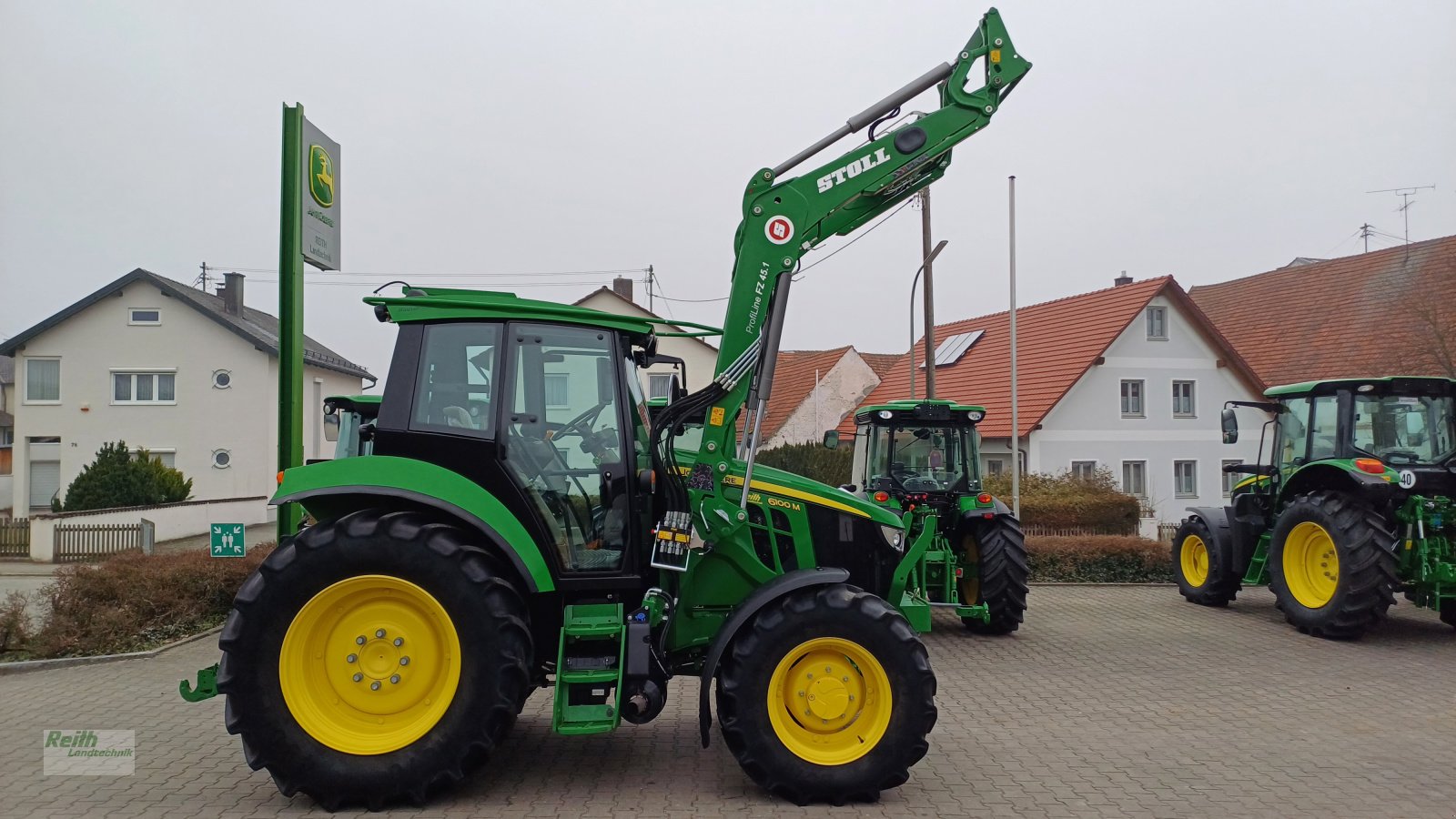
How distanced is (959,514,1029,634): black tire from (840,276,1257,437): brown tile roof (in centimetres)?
1354

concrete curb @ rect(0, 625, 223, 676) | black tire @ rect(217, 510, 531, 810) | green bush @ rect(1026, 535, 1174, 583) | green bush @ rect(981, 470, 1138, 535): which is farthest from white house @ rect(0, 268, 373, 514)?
black tire @ rect(217, 510, 531, 810)

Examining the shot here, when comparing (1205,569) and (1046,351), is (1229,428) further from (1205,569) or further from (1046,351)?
(1046,351)

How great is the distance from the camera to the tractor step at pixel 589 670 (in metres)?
4.71

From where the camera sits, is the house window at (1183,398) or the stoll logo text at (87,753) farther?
the house window at (1183,398)

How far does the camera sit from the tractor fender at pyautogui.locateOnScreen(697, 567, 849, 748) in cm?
482

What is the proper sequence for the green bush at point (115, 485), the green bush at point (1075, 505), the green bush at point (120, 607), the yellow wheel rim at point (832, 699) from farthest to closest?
the green bush at point (115, 485), the green bush at point (1075, 505), the green bush at point (120, 607), the yellow wheel rim at point (832, 699)

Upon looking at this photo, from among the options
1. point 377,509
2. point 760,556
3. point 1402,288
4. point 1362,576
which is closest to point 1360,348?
point 1402,288

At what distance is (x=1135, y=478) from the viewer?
980 inches

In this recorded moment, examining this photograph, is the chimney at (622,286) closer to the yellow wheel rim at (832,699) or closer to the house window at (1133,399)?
the house window at (1133,399)

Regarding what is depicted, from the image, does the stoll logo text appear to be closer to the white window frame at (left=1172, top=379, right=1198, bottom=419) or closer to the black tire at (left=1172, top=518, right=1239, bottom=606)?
the black tire at (left=1172, top=518, right=1239, bottom=606)

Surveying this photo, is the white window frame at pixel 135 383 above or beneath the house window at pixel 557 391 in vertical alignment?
above

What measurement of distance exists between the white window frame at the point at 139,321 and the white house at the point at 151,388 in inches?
1.0

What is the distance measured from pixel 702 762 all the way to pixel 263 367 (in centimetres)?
2572

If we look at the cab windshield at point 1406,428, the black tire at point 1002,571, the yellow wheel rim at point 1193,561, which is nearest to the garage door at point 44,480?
the black tire at point 1002,571
